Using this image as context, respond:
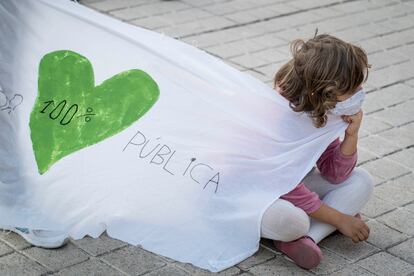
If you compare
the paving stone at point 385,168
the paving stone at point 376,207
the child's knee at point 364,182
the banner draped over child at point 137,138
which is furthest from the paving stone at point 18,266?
the paving stone at point 385,168

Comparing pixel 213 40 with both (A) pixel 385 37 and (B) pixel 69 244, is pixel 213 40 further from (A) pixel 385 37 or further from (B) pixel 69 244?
(B) pixel 69 244

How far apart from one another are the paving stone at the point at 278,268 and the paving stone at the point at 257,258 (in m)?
0.02

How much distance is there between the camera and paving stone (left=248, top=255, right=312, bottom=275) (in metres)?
3.54

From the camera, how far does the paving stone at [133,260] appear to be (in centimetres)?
348

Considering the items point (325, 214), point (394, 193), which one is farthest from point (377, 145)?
point (325, 214)

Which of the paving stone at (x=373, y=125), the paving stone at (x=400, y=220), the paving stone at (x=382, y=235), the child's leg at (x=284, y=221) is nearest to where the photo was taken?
the child's leg at (x=284, y=221)

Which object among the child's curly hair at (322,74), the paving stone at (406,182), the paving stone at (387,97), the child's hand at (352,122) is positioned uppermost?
the child's curly hair at (322,74)

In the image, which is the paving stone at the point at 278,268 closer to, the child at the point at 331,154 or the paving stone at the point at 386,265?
the child at the point at 331,154

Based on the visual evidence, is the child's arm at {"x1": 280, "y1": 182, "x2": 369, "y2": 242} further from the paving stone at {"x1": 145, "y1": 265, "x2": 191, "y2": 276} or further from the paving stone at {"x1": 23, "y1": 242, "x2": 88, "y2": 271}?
the paving stone at {"x1": 23, "y1": 242, "x2": 88, "y2": 271}

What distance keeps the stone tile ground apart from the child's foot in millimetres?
37

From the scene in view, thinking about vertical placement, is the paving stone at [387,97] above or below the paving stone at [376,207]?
below

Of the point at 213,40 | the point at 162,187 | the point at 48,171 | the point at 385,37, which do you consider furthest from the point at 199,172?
the point at 385,37

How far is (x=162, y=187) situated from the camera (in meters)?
3.68

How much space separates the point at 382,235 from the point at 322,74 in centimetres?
79
